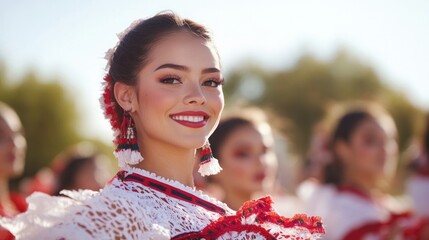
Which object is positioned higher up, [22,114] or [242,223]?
[22,114]

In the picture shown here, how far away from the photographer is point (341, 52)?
34.5m

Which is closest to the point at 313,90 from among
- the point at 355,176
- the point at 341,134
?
the point at 341,134

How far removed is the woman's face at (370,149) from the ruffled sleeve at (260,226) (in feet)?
8.89

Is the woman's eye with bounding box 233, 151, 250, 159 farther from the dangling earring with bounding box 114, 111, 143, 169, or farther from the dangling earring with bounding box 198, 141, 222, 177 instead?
the dangling earring with bounding box 114, 111, 143, 169

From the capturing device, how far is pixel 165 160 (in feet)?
7.56

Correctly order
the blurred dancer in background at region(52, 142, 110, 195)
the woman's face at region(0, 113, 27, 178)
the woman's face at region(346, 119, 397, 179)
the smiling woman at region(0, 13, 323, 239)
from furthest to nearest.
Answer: the blurred dancer in background at region(52, 142, 110, 195) < the woman's face at region(0, 113, 27, 178) < the woman's face at region(346, 119, 397, 179) < the smiling woman at region(0, 13, 323, 239)

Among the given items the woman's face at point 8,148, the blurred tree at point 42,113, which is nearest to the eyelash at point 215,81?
the woman's face at point 8,148

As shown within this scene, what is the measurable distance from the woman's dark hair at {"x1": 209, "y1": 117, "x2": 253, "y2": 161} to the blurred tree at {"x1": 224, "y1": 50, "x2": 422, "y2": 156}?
26820 millimetres

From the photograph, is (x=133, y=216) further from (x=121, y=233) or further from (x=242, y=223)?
(x=242, y=223)

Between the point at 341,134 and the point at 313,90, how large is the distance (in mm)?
28273

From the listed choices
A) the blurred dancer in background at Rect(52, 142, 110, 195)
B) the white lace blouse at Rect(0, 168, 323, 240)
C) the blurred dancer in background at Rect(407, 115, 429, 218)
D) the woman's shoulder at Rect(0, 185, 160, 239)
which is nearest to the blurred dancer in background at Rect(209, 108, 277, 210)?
the blurred dancer in background at Rect(407, 115, 429, 218)

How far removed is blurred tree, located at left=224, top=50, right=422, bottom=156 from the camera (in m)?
32.1

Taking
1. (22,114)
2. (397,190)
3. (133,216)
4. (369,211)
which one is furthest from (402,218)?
(22,114)

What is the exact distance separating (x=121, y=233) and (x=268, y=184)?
2.67 meters
